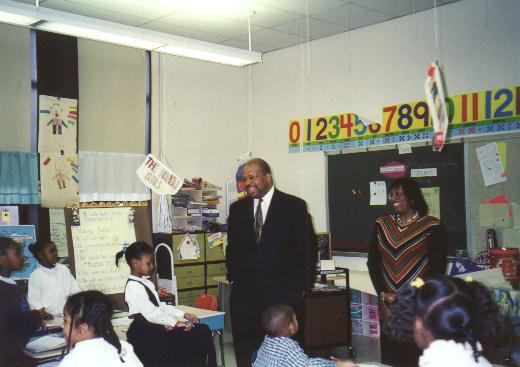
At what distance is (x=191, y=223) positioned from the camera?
21.4ft

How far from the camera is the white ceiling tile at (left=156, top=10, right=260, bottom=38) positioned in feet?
18.6

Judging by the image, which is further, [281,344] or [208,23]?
[208,23]

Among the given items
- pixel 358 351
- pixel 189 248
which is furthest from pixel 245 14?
pixel 358 351

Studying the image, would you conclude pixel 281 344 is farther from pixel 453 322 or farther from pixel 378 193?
pixel 378 193

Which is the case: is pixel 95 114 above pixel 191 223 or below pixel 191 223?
above

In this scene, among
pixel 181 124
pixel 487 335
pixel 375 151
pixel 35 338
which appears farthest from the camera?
pixel 181 124

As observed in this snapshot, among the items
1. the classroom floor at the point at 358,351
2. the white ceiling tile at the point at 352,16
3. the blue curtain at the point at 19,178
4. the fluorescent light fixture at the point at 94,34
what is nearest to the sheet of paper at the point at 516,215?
the classroom floor at the point at 358,351

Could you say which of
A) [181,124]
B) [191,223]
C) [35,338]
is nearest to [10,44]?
[181,124]

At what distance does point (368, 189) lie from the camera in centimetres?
600

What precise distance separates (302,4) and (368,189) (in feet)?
6.58

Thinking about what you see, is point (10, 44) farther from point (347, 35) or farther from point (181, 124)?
point (347, 35)

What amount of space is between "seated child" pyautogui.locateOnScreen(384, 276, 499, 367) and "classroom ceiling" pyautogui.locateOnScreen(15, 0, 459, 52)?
4155 millimetres

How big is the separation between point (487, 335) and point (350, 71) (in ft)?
16.4

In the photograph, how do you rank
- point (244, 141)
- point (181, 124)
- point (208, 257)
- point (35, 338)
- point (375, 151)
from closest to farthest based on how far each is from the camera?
1. point (35, 338)
2. point (375, 151)
3. point (208, 257)
4. point (181, 124)
5. point (244, 141)
